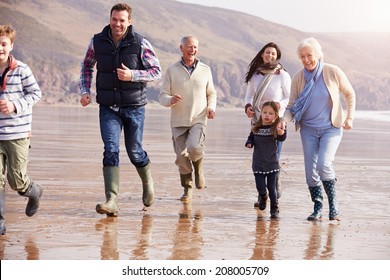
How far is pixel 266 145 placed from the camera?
9328mm

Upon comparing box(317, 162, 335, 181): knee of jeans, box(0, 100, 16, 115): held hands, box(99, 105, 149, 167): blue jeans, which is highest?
box(0, 100, 16, 115): held hands

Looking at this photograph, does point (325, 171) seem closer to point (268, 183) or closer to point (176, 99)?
point (268, 183)

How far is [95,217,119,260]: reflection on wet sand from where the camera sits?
6863 mm

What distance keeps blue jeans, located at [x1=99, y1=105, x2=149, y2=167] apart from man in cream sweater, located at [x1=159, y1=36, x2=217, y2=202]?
3.31 ft

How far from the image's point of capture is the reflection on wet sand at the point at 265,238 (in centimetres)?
708

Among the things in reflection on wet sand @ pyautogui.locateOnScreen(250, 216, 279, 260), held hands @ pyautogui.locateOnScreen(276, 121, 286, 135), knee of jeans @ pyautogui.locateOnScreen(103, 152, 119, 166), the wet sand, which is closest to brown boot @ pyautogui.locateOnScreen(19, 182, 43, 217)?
the wet sand

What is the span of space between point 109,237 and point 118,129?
1.58 metres

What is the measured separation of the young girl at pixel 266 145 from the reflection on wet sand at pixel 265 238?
1.42 ft

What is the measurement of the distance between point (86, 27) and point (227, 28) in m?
42.7

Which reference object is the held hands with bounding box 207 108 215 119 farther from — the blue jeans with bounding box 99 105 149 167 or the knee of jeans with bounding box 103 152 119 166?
the knee of jeans with bounding box 103 152 119 166

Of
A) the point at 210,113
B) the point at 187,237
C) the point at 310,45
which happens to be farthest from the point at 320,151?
the point at 187,237

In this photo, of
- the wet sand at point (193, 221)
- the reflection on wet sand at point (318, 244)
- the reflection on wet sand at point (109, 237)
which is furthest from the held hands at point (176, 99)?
the reflection on wet sand at point (318, 244)

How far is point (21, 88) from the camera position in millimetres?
7703
